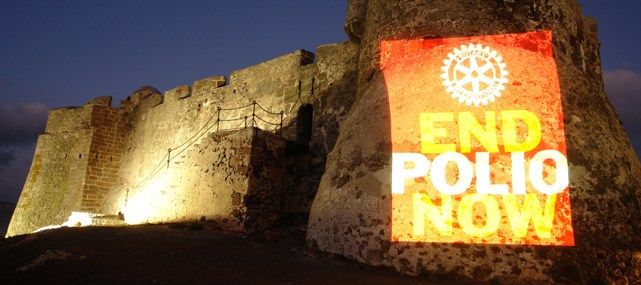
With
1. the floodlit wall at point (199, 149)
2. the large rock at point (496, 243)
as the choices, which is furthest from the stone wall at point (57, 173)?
the large rock at point (496, 243)

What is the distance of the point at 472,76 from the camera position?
5320 mm

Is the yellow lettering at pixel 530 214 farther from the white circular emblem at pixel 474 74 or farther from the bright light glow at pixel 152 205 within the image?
the bright light glow at pixel 152 205

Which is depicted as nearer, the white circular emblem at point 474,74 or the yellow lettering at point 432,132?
the yellow lettering at point 432,132

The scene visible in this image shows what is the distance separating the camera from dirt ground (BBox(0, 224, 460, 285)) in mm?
4316

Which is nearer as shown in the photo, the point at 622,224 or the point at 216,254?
the point at 622,224

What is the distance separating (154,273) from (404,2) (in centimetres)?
444

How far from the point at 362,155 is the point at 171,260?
7.71 ft

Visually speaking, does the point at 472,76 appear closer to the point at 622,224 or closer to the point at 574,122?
the point at 574,122

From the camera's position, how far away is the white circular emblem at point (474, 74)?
5199 millimetres

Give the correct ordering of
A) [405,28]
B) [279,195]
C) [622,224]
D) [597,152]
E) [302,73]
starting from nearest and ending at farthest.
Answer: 1. [622,224]
2. [597,152]
3. [405,28]
4. [279,195]
5. [302,73]

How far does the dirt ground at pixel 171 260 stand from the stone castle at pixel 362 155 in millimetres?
384

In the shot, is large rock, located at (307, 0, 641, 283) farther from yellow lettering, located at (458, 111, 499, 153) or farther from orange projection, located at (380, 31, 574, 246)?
yellow lettering, located at (458, 111, 499, 153)

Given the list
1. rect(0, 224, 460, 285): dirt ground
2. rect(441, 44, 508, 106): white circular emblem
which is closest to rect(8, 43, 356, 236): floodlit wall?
rect(0, 224, 460, 285): dirt ground

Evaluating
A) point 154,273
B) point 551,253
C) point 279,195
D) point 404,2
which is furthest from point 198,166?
point 551,253
